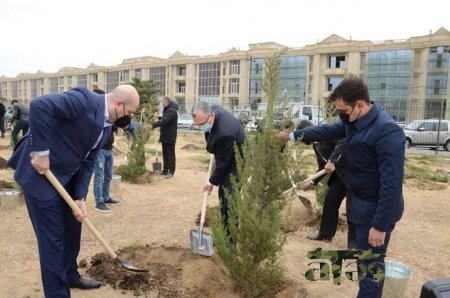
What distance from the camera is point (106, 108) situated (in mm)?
2982

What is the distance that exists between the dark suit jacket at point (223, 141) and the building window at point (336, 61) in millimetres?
54917

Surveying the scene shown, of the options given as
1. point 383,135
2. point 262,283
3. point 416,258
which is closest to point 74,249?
point 262,283

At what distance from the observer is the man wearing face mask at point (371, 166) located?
2.46m

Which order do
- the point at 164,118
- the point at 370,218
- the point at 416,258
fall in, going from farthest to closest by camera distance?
the point at 164,118, the point at 416,258, the point at 370,218

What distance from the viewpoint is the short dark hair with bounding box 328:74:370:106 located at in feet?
8.61

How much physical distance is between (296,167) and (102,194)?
375 cm

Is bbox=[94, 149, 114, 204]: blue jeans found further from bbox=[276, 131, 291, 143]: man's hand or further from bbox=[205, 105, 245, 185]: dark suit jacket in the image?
bbox=[276, 131, 291, 143]: man's hand

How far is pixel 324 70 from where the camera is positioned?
183ft

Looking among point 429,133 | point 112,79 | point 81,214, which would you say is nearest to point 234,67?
point 112,79

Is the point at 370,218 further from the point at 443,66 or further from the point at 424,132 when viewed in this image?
the point at 443,66

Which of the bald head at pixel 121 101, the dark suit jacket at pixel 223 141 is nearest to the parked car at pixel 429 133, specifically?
the dark suit jacket at pixel 223 141

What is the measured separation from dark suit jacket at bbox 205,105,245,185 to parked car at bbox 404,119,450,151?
16497 millimetres

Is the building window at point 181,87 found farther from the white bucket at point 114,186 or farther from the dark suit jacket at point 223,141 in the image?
the dark suit jacket at point 223,141

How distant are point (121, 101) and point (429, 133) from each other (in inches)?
741
